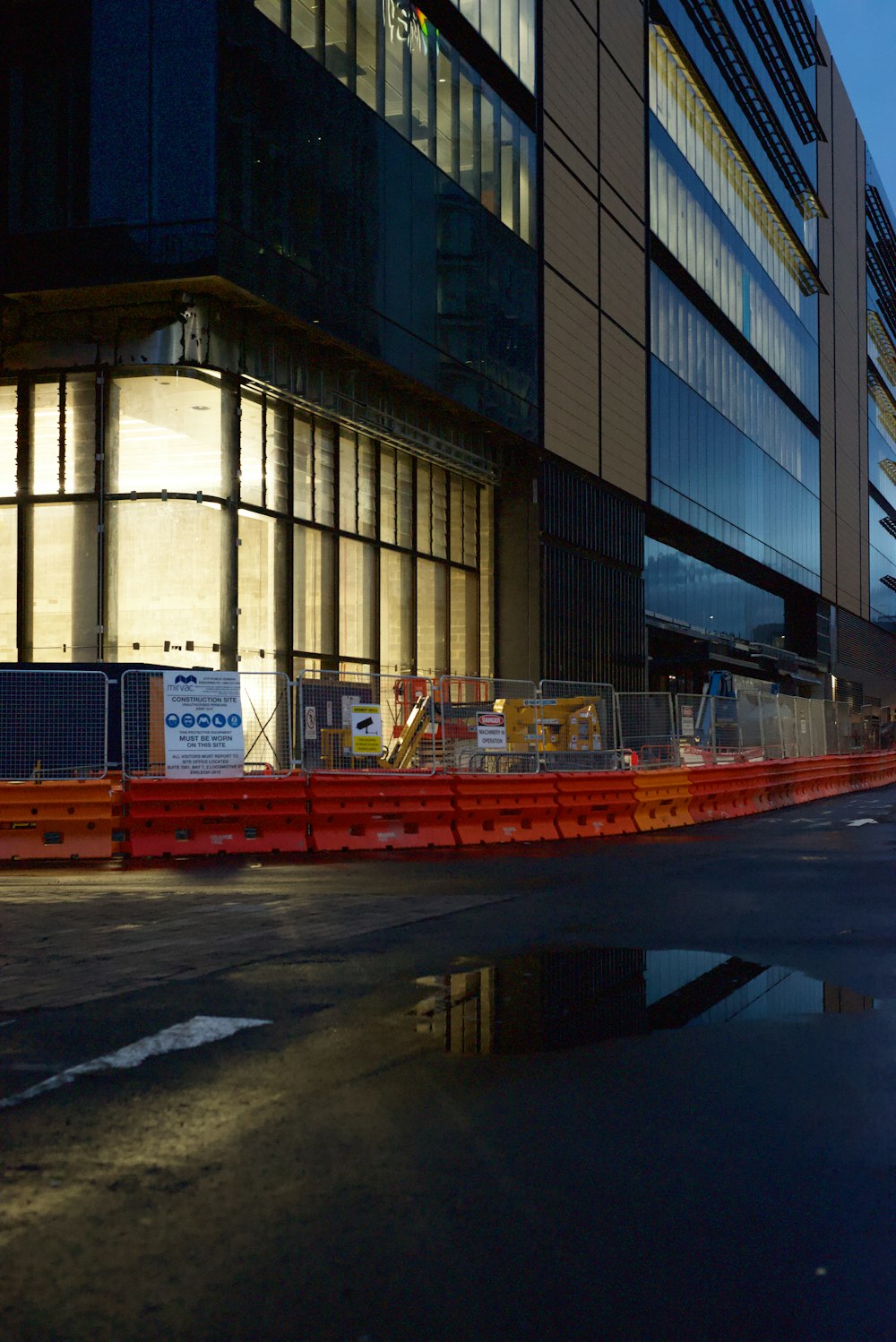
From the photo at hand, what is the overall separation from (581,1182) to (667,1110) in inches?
35.8

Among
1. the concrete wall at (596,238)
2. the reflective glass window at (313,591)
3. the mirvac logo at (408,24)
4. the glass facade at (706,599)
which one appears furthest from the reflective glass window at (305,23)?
the glass facade at (706,599)

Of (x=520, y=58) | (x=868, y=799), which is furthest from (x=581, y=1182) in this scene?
(x=520, y=58)

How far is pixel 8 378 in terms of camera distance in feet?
82.8

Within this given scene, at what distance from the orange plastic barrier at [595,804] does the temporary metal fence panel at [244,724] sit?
13.7 ft

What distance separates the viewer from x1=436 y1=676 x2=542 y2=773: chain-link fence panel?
20.5 metres

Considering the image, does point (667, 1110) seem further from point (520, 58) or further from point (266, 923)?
Result: point (520, 58)

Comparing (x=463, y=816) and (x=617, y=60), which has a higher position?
(x=617, y=60)

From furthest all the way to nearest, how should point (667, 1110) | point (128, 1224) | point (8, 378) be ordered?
point (8, 378) → point (667, 1110) → point (128, 1224)

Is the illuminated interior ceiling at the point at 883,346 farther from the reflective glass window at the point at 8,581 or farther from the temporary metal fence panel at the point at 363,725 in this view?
the temporary metal fence panel at the point at 363,725

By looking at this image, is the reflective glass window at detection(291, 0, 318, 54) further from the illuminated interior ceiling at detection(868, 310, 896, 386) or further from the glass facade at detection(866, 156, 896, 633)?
the illuminated interior ceiling at detection(868, 310, 896, 386)

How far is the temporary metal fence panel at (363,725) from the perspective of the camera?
1852 cm

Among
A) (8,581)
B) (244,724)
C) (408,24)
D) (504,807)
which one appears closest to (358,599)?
(8,581)

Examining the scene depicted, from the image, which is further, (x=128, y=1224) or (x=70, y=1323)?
(x=128, y=1224)

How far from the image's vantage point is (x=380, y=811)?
17891 mm
